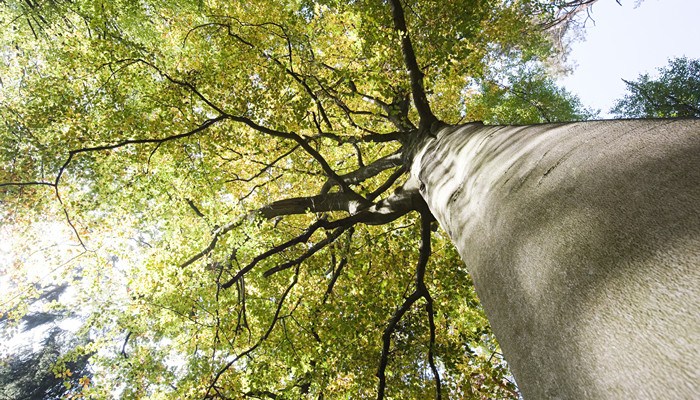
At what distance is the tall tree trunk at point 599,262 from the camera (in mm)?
478

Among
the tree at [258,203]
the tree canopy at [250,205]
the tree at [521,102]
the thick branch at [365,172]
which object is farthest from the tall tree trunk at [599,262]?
the tree at [521,102]

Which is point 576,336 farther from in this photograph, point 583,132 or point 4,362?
point 4,362

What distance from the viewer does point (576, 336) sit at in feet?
2.09

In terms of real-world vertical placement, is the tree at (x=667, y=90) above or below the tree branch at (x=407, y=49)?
above

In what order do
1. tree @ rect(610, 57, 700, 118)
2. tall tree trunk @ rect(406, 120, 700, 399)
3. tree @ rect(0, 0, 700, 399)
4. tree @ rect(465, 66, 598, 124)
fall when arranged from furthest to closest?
tree @ rect(610, 57, 700, 118) < tree @ rect(465, 66, 598, 124) < tree @ rect(0, 0, 700, 399) < tall tree trunk @ rect(406, 120, 700, 399)

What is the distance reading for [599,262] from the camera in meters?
0.65

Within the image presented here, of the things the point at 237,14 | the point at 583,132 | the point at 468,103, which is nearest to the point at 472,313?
the point at 583,132

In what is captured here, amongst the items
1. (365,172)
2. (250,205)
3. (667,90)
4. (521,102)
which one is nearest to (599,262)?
(365,172)

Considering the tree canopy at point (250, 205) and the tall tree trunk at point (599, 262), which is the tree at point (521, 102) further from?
the tall tree trunk at point (599, 262)

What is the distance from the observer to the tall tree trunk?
1.57 ft

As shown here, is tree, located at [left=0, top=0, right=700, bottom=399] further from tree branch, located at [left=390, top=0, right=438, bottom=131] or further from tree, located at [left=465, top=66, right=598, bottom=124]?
Answer: tree, located at [left=465, top=66, right=598, bottom=124]

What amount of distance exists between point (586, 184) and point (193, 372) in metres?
6.38

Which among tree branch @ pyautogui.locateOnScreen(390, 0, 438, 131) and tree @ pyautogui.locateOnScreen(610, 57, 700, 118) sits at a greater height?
tree @ pyautogui.locateOnScreen(610, 57, 700, 118)

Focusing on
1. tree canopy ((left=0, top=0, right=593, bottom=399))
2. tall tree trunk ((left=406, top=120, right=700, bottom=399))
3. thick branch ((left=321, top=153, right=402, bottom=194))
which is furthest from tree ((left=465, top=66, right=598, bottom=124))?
tall tree trunk ((left=406, top=120, right=700, bottom=399))
